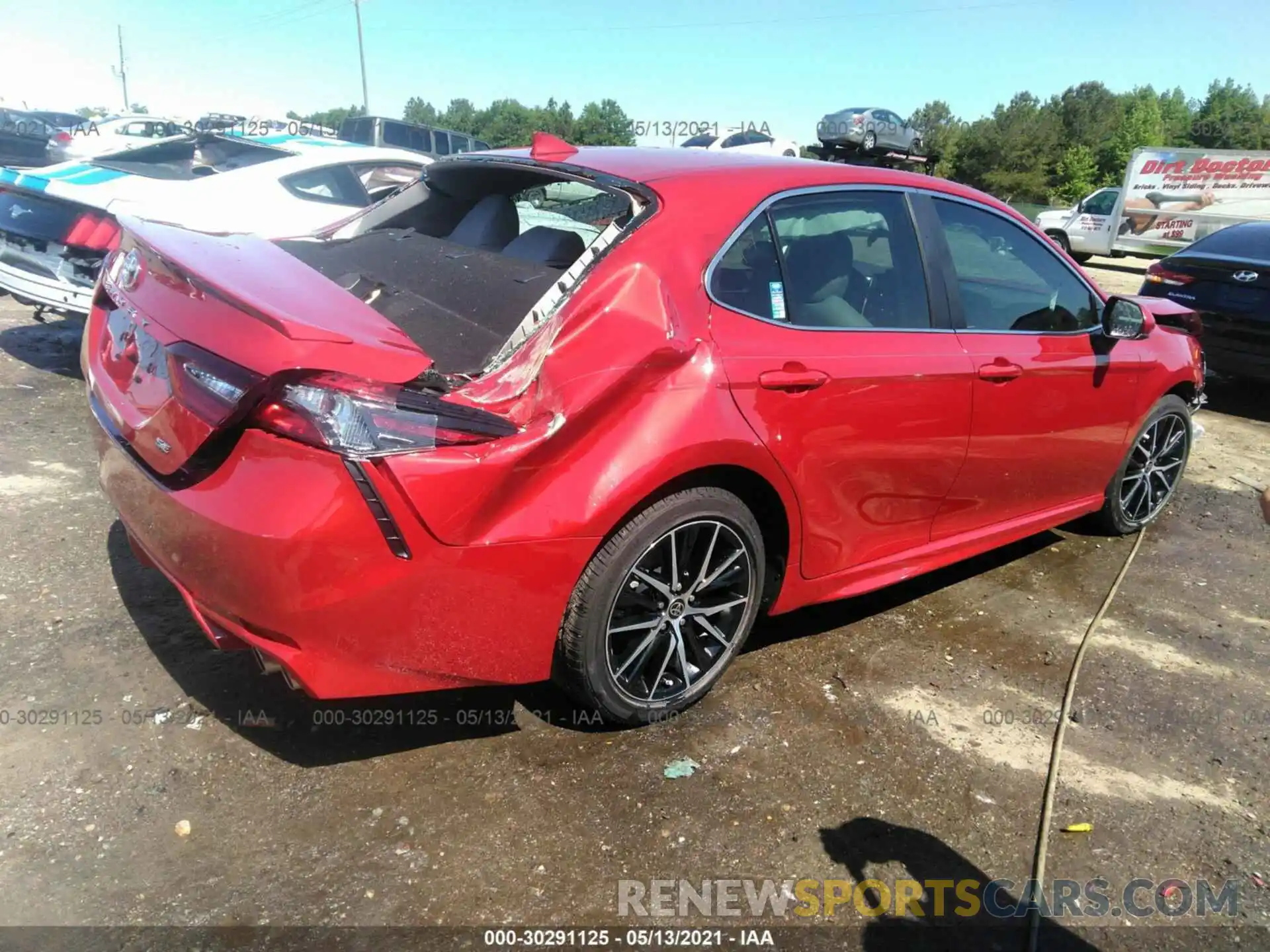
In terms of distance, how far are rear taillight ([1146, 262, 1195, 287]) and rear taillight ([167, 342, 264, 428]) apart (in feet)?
25.8

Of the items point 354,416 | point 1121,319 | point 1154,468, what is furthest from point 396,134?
point 354,416

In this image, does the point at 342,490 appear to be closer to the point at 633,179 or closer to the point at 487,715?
the point at 487,715

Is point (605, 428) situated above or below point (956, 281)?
below

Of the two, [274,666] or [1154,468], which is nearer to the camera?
[274,666]

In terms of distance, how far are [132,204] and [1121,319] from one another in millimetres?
5557

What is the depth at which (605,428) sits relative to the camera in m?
2.45

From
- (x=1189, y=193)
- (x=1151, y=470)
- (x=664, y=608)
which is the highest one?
(x=1189, y=193)

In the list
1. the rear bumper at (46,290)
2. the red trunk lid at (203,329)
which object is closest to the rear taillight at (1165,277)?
the red trunk lid at (203,329)

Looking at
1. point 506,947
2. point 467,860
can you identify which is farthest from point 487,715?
point 506,947

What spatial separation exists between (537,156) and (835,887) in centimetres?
251

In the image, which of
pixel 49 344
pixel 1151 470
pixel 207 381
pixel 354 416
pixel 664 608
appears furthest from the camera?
pixel 49 344

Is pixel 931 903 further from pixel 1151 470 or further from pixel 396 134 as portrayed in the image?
pixel 396 134

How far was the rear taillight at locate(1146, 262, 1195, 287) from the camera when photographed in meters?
7.65

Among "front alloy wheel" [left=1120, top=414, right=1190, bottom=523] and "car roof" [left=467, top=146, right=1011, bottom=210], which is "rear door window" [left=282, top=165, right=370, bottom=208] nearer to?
"car roof" [left=467, top=146, right=1011, bottom=210]
